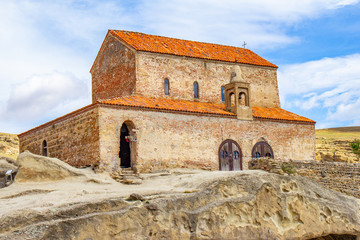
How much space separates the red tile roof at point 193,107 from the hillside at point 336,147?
66.2 feet

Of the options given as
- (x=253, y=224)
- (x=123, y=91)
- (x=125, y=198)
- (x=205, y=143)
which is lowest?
(x=253, y=224)

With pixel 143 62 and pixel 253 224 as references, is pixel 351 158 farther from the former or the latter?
pixel 253 224

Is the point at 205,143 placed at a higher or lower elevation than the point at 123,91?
lower

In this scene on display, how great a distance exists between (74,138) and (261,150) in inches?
442

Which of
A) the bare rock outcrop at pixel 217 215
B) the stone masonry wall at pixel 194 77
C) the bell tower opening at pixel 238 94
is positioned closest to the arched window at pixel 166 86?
the stone masonry wall at pixel 194 77

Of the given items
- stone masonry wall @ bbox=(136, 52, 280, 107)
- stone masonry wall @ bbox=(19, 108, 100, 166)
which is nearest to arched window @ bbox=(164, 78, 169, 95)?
stone masonry wall @ bbox=(136, 52, 280, 107)

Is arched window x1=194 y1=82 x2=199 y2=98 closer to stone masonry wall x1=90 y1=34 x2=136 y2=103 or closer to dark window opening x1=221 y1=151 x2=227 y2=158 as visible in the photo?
stone masonry wall x1=90 y1=34 x2=136 y2=103

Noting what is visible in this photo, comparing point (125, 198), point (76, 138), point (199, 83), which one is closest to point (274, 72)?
point (199, 83)

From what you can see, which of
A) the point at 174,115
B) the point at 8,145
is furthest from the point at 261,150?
the point at 8,145

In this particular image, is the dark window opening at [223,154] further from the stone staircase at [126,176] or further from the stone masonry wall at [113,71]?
the stone masonry wall at [113,71]

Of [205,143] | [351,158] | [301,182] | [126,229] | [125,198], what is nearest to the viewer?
[126,229]

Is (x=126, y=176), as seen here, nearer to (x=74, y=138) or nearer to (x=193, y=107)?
(x=74, y=138)

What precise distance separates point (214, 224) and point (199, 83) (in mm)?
16758

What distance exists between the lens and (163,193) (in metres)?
14.9
